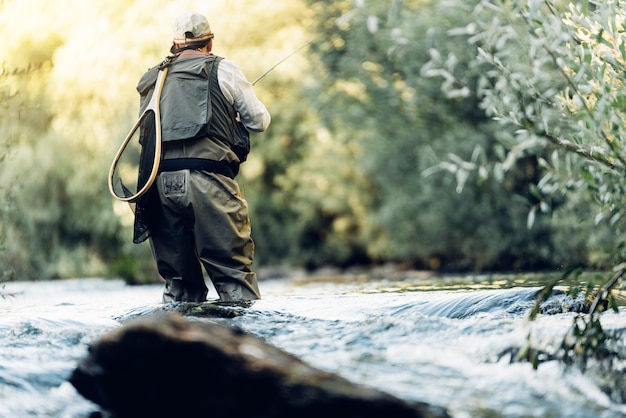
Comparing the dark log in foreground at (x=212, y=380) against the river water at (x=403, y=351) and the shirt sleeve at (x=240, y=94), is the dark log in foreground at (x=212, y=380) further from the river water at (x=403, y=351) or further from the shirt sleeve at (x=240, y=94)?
the shirt sleeve at (x=240, y=94)

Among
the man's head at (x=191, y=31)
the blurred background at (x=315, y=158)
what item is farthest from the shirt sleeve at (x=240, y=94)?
the blurred background at (x=315, y=158)

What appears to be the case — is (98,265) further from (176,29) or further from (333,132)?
(176,29)

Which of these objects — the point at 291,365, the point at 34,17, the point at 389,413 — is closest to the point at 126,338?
the point at 291,365

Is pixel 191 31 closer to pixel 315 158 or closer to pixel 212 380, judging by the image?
pixel 212 380

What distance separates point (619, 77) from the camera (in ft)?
17.1

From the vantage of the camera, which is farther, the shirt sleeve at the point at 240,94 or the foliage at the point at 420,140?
the foliage at the point at 420,140

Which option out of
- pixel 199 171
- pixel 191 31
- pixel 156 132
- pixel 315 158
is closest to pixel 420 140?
pixel 315 158

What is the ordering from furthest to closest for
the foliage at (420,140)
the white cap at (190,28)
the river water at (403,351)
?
the foliage at (420,140) → the white cap at (190,28) → the river water at (403,351)

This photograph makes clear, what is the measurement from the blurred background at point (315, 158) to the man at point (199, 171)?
7522 mm

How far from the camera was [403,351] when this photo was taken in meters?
5.16

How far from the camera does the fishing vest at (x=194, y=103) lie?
6.67 meters

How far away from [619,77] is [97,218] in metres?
17.3

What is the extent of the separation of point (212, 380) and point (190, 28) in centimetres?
344

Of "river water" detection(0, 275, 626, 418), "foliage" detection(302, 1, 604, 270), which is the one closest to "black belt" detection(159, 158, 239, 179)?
"river water" detection(0, 275, 626, 418)
